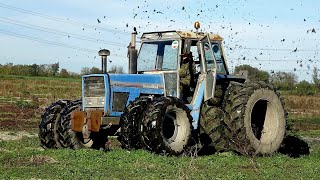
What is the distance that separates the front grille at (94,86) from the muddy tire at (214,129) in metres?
2.48

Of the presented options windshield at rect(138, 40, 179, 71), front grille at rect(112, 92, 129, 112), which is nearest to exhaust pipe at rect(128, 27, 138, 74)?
windshield at rect(138, 40, 179, 71)

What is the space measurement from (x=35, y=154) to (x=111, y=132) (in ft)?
7.90

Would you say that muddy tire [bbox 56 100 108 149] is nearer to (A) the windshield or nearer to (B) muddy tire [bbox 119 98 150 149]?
(B) muddy tire [bbox 119 98 150 149]

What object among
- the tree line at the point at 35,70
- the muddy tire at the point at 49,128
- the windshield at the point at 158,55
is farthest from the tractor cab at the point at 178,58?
the tree line at the point at 35,70

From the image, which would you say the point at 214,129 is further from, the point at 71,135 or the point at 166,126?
the point at 71,135

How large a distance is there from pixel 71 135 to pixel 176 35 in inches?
A: 137

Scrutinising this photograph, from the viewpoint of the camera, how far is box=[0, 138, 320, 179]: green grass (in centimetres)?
991

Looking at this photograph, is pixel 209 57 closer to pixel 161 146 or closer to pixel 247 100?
pixel 247 100

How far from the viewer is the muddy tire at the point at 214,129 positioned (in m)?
13.9

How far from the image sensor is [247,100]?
13953mm

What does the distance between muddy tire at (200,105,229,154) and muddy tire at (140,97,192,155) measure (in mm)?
682

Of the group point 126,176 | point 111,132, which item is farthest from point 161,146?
point 126,176

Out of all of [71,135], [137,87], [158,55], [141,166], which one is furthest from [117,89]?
[141,166]

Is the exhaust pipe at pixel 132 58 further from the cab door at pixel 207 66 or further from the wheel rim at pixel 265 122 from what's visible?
the wheel rim at pixel 265 122
